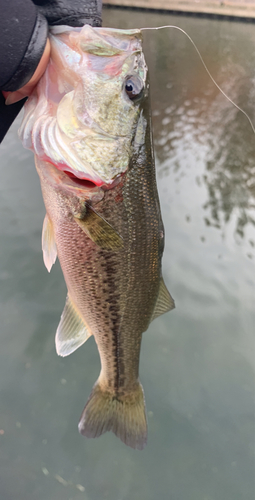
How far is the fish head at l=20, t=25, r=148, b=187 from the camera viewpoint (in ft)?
3.01

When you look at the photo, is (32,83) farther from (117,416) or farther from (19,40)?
(117,416)

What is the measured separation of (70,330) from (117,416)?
59 centimetres

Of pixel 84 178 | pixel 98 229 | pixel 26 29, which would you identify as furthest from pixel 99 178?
pixel 26 29

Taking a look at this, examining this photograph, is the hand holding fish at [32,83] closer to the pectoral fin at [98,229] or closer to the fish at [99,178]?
the fish at [99,178]

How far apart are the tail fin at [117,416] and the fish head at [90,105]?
3.90ft

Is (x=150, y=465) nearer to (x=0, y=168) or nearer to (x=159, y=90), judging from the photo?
(x=0, y=168)

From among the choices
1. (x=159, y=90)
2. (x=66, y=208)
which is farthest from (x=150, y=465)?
(x=159, y=90)

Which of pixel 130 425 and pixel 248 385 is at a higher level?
pixel 130 425

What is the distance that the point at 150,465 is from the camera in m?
2.28

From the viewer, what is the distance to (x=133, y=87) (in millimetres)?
1017

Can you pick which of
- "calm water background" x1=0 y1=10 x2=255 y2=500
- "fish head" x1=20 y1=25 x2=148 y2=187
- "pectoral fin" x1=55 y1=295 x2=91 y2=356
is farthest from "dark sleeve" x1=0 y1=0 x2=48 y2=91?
"calm water background" x1=0 y1=10 x2=255 y2=500

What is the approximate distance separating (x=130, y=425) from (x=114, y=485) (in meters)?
1.05

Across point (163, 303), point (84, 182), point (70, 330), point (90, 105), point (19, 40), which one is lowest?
point (70, 330)

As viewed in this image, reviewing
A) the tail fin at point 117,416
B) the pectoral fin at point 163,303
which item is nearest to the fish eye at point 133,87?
the pectoral fin at point 163,303
